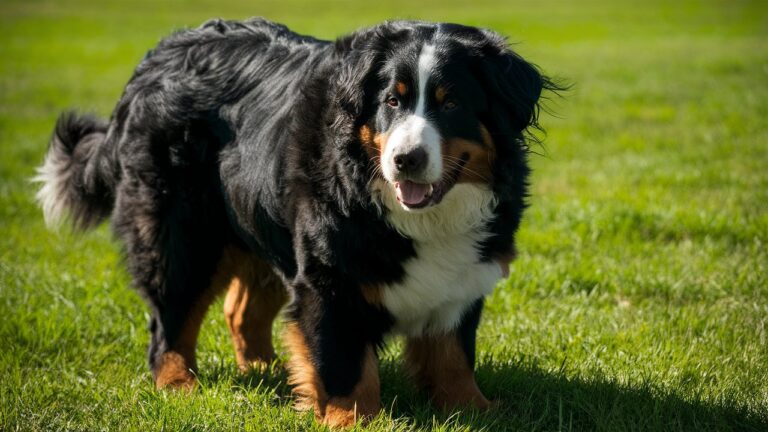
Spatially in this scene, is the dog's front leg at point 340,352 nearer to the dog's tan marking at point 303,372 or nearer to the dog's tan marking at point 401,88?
the dog's tan marking at point 303,372

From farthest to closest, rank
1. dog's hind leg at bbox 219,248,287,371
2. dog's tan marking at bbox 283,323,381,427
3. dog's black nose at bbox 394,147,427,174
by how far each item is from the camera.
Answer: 1. dog's hind leg at bbox 219,248,287,371
2. dog's tan marking at bbox 283,323,381,427
3. dog's black nose at bbox 394,147,427,174

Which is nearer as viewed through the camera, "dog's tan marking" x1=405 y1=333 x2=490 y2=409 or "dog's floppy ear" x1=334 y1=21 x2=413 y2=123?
"dog's floppy ear" x1=334 y1=21 x2=413 y2=123

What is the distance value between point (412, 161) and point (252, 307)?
1.89 metres

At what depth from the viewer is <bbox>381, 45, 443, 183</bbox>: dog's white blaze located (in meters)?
3.57

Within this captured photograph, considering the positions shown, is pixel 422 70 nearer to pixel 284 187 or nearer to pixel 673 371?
pixel 284 187

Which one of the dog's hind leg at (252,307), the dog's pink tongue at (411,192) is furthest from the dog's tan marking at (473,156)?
the dog's hind leg at (252,307)

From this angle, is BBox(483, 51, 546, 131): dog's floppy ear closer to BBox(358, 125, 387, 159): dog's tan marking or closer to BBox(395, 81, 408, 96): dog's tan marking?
BBox(395, 81, 408, 96): dog's tan marking

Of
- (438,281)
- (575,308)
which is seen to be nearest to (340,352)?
(438,281)

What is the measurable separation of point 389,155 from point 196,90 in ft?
4.98

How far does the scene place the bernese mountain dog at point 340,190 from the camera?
3.81 metres

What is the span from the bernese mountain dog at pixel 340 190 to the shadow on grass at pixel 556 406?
151 mm

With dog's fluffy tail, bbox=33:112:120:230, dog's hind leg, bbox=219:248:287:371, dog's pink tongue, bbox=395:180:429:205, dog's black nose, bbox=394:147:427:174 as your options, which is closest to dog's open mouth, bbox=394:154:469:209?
dog's pink tongue, bbox=395:180:429:205

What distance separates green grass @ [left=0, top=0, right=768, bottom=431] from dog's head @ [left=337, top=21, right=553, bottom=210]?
1.98ft

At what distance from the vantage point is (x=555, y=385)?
14.0 ft
